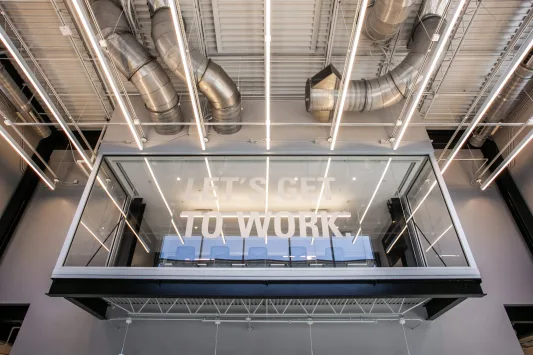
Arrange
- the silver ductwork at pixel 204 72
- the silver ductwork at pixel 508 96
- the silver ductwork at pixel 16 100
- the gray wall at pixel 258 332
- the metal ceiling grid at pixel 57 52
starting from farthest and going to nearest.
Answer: the silver ductwork at pixel 16 100
the gray wall at pixel 258 332
the silver ductwork at pixel 508 96
the metal ceiling grid at pixel 57 52
the silver ductwork at pixel 204 72

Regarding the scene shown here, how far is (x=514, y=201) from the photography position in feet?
29.7

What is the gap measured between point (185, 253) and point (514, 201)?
8.70m

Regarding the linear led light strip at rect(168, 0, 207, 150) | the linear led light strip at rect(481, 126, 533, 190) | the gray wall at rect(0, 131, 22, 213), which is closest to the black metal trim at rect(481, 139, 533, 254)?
the linear led light strip at rect(481, 126, 533, 190)

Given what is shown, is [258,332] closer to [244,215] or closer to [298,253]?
[298,253]

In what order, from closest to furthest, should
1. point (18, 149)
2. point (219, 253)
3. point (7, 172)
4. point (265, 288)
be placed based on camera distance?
point (265, 288)
point (219, 253)
point (18, 149)
point (7, 172)

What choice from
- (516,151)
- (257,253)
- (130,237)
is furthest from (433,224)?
(130,237)

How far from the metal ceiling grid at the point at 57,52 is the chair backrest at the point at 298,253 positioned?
5.94 m

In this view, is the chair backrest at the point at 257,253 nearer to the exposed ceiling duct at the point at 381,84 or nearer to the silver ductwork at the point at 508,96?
the exposed ceiling duct at the point at 381,84

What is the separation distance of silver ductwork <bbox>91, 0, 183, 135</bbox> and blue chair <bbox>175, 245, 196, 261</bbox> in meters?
2.93

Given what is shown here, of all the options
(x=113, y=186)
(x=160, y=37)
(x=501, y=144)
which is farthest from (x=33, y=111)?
(x=501, y=144)

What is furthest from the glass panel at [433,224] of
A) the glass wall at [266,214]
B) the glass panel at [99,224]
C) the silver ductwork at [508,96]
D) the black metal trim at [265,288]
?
the glass panel at [99,224]

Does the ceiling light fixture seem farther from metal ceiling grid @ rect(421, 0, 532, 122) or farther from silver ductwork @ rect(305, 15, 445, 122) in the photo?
metal ceiling grid @ rect(421, 0, 532, 122)

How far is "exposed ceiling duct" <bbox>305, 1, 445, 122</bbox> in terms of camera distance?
6.74 m

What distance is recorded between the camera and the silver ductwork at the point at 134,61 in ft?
20.0
